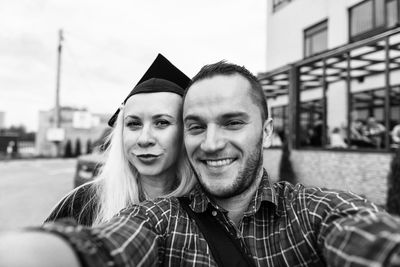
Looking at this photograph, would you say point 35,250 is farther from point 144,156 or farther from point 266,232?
point 144,156

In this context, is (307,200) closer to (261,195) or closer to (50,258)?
(261,195)

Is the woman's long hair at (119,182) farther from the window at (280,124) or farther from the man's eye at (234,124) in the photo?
the window at (280,124)

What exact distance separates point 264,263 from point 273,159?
10.4 metres

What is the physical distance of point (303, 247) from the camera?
4.73ft

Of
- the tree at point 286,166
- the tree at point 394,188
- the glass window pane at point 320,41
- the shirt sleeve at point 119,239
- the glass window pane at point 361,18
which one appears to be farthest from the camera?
the glass window pane at point 320,41

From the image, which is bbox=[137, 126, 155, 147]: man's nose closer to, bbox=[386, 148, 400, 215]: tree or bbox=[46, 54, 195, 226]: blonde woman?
bbox=[46, 54, 195, 226]: blonde woman

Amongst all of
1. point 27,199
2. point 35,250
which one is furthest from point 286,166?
point 35,250

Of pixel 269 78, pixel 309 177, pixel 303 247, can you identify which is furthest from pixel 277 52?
pixel 303 247

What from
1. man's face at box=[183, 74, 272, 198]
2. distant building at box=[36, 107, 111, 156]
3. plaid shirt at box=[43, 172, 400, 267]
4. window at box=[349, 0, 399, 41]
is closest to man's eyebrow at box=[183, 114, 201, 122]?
man's face at box=[183, 74, 272, 198]

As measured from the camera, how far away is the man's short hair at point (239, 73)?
177 centimetres

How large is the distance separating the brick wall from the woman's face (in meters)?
6.11

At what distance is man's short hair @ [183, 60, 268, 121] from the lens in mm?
1768

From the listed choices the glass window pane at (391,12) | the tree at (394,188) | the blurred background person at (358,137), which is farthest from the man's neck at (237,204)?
the glass window pane at (391,12)

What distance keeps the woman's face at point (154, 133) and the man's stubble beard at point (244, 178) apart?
592mm
